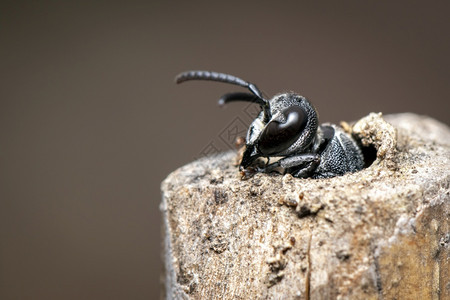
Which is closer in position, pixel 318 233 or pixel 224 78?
pixel 318 233

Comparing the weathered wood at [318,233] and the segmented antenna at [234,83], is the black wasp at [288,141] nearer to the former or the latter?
the segmented antenna at [234,83]

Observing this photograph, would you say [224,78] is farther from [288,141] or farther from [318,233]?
[318,233]

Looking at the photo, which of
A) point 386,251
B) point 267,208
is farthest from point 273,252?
point 386,251

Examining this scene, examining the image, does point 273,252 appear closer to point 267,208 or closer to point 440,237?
point 267,208

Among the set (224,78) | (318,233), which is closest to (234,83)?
(224,78)

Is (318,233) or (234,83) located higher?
(234,83)

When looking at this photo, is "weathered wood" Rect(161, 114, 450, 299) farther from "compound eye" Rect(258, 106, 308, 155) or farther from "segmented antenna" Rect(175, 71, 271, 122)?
"segmented antenna" Rect(175, 71, 271, 122)

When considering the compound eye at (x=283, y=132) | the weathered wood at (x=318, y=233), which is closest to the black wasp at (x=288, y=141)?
the compound eye at (x=283, y=132)
